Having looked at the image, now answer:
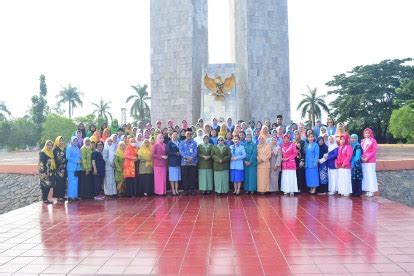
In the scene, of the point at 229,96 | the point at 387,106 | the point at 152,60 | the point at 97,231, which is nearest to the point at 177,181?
the point at 97,231

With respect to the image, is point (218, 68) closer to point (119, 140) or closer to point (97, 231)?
point (119, 140)

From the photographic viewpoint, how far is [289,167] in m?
8.58

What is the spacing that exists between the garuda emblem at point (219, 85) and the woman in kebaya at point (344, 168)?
850 centimetres

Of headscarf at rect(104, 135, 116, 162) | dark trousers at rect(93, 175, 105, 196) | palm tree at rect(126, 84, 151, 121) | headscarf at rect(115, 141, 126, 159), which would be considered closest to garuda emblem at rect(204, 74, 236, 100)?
headscarf at rect(104, 135, 116, 162)

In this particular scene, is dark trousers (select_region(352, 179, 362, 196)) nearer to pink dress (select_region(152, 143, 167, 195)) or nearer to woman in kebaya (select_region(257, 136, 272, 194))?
woman in kebaya (select_region(257, 136, 272, 194))

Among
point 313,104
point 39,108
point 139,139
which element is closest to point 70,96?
point 39,108

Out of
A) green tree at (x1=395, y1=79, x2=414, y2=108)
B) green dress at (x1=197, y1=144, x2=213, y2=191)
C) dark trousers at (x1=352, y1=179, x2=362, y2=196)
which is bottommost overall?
dark trousers at (x1=352, y1=179, x2=362, y2=196)

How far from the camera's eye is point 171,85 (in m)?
17.9

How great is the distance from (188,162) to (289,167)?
85.6 inches

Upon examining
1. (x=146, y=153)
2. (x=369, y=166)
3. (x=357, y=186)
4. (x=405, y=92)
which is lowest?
(x=357, y=186)

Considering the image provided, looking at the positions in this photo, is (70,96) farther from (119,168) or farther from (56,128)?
(119,168)

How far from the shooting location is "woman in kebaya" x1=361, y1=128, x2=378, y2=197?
27.0 ft

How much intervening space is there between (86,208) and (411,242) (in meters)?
5.40

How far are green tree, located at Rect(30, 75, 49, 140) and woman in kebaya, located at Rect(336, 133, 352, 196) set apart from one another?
40.6m
